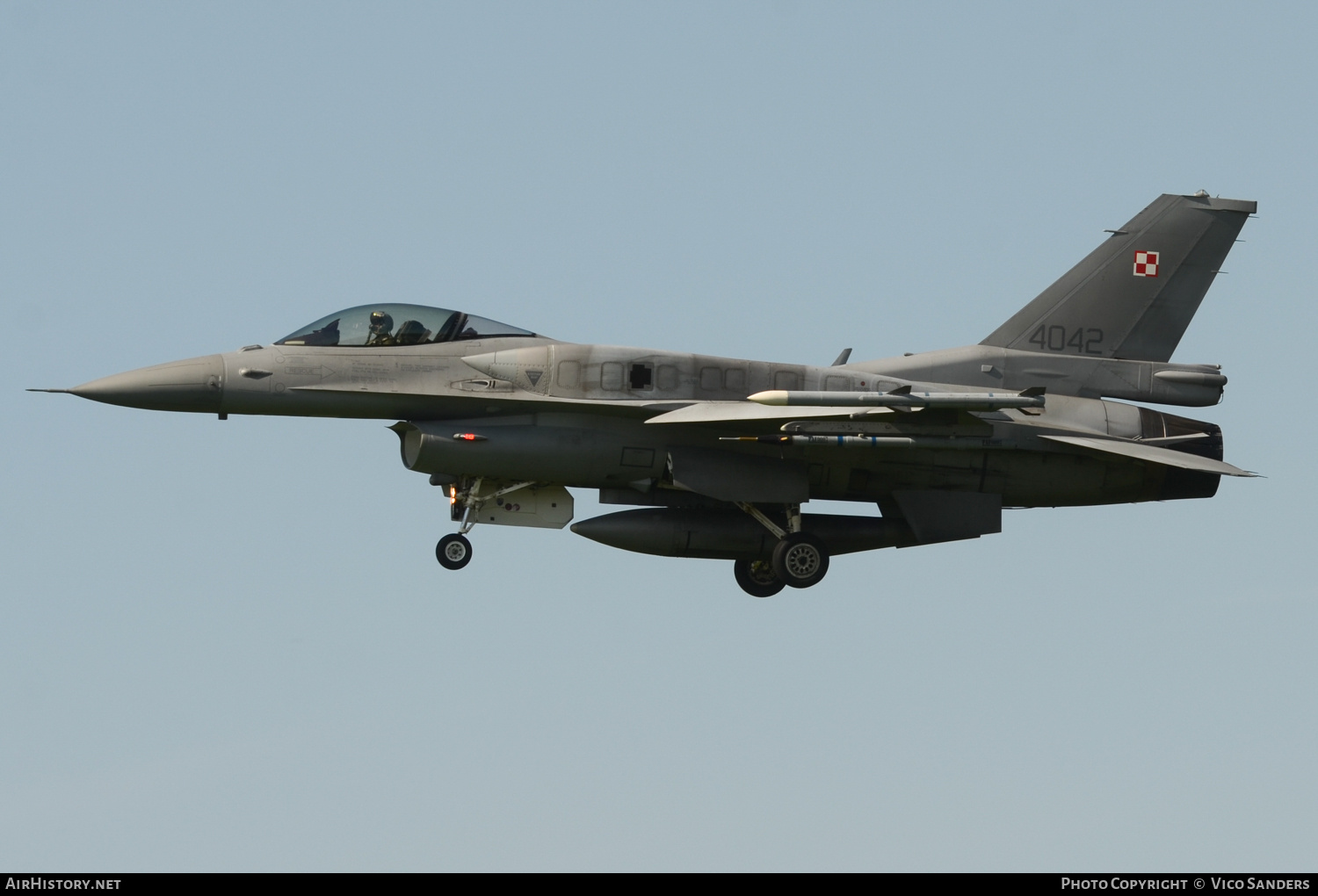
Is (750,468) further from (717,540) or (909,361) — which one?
(909,361)

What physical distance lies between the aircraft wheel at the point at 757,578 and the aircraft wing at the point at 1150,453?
382 cm

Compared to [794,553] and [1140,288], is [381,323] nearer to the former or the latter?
[794,553]

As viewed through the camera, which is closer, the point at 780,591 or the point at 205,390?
the point at 205,390

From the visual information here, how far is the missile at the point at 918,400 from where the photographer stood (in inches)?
795

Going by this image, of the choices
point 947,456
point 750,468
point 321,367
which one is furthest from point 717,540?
point 321,367

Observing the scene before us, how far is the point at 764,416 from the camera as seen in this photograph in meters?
21.5

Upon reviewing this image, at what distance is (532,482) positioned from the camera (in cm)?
2277

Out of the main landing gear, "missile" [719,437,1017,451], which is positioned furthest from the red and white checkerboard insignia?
the main landing gear

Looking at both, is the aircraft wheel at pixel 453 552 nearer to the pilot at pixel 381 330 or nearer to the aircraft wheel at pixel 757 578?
the pilot at pixel 381 330

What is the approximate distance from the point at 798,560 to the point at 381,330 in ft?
18.4

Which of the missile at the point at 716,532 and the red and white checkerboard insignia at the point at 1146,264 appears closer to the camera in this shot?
the missile at the point at 716,532

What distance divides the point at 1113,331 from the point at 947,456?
10.1ft

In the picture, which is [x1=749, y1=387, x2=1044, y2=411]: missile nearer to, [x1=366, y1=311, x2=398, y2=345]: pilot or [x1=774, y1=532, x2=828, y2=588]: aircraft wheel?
[x1=774, y1=532, x2=828, y2=588]: aircraft wheel

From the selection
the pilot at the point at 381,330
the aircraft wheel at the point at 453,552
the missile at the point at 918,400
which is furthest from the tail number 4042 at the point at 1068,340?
the pilot at the point at 381,330
